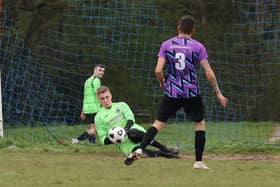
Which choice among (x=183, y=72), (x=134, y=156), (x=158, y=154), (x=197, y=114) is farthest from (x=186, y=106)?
(x=158, y=154)

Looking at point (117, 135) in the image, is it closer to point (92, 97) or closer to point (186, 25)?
point (186, 25)

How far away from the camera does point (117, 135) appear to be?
9031 millimetres

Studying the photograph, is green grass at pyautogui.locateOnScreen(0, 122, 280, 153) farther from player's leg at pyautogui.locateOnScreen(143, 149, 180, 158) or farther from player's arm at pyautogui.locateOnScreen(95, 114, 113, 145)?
player's arm at pyautogui.locateOnScreen(95, 114, 113, 145)

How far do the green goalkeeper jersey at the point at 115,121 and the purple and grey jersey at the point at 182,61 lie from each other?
130 centimetres

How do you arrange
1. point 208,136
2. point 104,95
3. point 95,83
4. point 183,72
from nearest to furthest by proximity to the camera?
1. point 183,72
2. point 104,95
3. point 95,83
4. point 208,136

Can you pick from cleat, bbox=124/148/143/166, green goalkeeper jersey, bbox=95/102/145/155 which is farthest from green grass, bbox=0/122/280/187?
green goalkeeper jersey, bbox=95/102/145/155

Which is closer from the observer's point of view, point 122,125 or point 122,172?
point 122,172

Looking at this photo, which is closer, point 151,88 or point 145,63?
point 145,63

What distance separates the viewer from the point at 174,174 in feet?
25.7

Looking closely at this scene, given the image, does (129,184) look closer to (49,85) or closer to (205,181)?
(205,181)

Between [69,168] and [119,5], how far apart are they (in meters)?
7.38

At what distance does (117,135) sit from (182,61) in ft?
4.83

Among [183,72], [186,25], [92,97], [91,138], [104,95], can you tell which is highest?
[186,25]

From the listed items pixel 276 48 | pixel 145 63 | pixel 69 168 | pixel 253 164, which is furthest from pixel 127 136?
pixel 145 63
